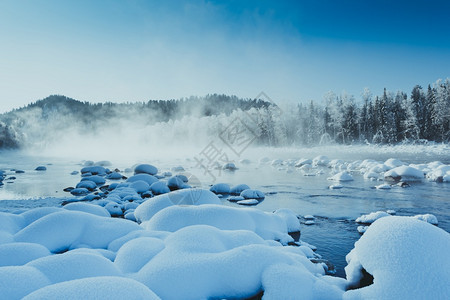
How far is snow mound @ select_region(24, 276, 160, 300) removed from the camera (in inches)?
80.6

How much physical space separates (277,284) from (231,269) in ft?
1.75

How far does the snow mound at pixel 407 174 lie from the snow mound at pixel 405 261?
13.9 metres

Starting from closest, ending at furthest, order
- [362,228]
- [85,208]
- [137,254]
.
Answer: [137,254] < [85,208] < [362,228]

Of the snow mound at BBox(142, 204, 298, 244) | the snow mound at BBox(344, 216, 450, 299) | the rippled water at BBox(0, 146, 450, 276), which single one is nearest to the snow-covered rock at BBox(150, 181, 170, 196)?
the rippled water at BBox(0, 146, 450, 276)

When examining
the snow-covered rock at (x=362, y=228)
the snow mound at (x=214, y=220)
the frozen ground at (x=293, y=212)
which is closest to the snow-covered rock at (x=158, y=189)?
the frozen ground at (x=293, y=212)

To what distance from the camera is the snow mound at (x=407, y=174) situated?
1488cm

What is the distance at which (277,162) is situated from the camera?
2894 cm

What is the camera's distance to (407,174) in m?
15.0

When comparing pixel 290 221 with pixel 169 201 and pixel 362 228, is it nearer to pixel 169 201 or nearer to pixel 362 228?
pixel 362 228

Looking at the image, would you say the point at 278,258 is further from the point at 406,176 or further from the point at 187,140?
the point at 187,140

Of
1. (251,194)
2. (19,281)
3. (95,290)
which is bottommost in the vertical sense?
(251,194)

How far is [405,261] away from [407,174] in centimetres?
1446

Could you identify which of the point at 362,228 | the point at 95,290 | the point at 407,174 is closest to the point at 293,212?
the point at 362,228

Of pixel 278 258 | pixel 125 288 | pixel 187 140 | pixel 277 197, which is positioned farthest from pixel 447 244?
pixel 187 140
